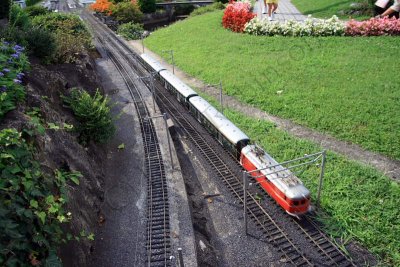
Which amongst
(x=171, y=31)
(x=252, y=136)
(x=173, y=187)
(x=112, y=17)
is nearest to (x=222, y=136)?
(x=252, y=136)

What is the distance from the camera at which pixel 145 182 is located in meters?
15.3

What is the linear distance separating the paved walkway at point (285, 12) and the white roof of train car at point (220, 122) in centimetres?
1946

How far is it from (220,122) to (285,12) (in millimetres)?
25906

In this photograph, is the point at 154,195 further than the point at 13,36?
No

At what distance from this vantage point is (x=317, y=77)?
23.3 meters

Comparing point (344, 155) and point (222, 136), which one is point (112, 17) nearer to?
point (222, 136)

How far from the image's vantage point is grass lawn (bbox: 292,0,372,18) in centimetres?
3536

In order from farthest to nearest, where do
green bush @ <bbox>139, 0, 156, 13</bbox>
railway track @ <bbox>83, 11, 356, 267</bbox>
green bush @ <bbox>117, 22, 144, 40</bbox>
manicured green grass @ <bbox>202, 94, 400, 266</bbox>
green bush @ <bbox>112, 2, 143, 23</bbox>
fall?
green bush @ <bbox>139, 0, 156, 13</bbox> → green bush @ <bbox>112, 2, 143, 23</bbox> → green bush @ <bbox>117, 22, 144, 40</bbox> → manicured green grass @ <bbox>202, 94, 400, 266</bbox> → railway track @ <bbox>83, 11, 356, 267</bbox>

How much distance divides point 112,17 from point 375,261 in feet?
160

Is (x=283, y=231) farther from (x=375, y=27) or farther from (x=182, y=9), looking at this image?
(x=182, y=9)

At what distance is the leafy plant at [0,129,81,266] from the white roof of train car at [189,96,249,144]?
9200 millimetres

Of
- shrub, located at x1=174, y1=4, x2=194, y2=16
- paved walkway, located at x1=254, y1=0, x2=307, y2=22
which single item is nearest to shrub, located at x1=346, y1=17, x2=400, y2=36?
paved walkway, located at x1=254, y1=0, x2=307, y2=22

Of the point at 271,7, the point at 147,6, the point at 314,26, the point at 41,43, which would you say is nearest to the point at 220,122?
the point at 41,43

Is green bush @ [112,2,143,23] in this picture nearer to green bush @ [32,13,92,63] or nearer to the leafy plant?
green bush @ [32,13,92,63]
